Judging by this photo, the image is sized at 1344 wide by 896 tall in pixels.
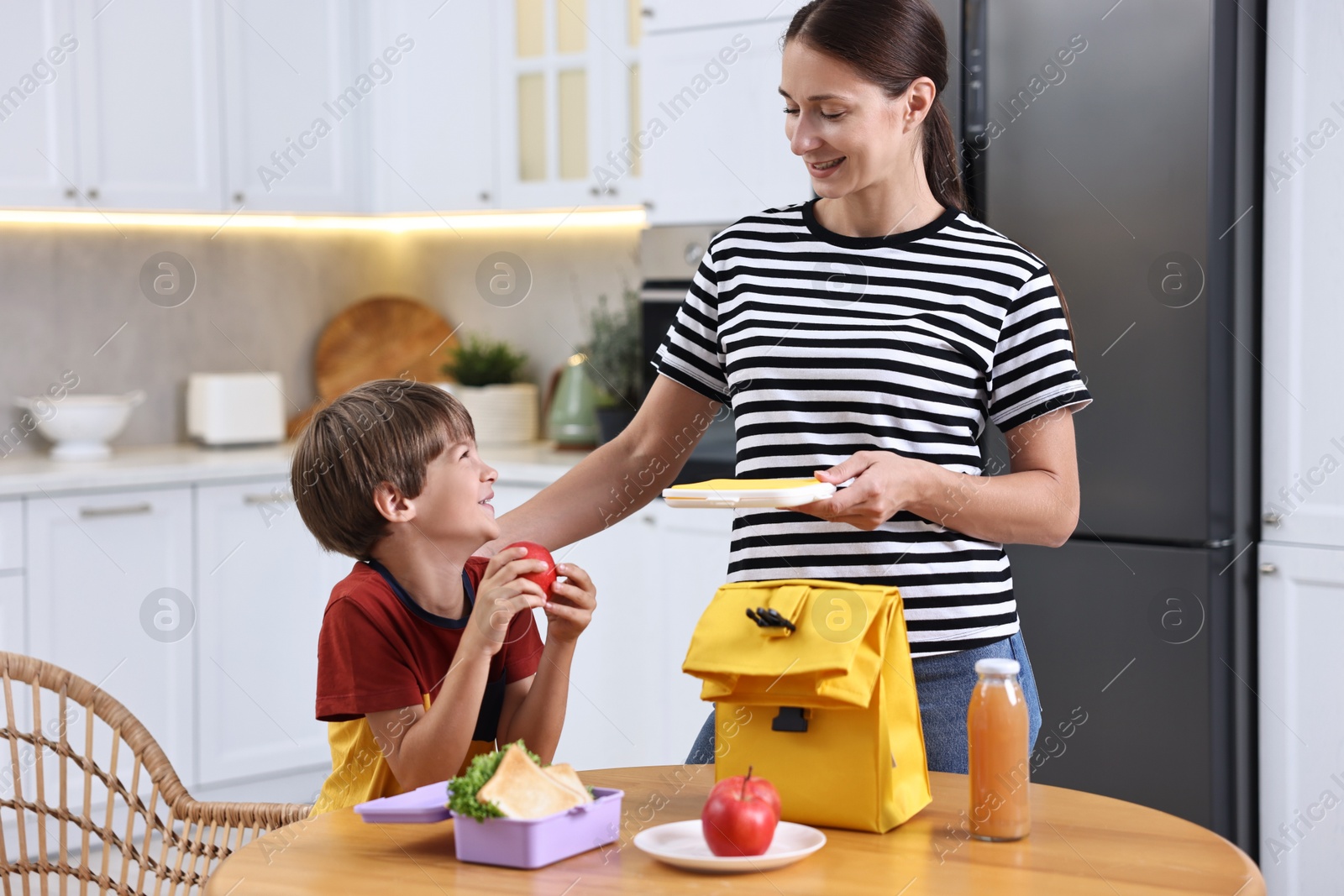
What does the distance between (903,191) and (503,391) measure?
245cm

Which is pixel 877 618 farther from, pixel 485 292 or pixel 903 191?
pixel 485 292

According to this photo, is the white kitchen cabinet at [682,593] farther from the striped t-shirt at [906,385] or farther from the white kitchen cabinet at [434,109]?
the striped t-shirt at [906,385]

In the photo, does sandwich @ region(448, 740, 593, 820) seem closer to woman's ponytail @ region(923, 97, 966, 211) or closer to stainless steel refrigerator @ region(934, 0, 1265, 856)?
woman's ponytail @ region(923, 97, 966, 211)

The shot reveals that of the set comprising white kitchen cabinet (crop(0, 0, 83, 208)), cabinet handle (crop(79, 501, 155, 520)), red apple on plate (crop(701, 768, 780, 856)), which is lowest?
red apple on plate (crop(701, 768, 780, 856))

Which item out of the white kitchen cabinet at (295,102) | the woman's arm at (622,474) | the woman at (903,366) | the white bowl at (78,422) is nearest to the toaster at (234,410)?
the white bowl at (78,422)

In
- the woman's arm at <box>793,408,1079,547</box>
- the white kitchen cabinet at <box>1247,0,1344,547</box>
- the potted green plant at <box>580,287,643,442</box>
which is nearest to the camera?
the woman's arm at <box>793,408,1079,547</box>

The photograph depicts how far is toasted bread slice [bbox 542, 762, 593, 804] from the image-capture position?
1174 mm

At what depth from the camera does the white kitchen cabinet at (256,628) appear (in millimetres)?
3398

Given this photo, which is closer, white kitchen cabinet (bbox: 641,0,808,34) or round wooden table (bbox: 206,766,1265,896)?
round wooden table (bbox: 206,766,1265,896)

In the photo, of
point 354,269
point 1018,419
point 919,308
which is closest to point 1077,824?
point 1018,419

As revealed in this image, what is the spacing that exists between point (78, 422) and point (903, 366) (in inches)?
104

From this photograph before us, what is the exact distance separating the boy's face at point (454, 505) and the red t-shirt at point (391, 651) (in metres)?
0.07

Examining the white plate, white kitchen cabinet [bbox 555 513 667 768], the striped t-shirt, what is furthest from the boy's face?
white kitchen cabinet [bbox 555 513 667 768]

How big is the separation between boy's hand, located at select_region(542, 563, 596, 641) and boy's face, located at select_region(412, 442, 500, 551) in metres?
0.17
